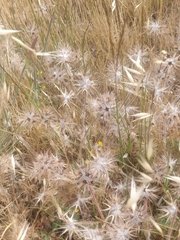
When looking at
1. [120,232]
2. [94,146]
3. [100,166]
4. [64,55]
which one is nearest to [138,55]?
[64,55]

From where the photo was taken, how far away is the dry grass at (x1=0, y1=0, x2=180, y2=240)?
4.00 ft

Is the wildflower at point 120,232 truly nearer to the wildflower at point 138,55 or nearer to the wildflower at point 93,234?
the wildflower at point 93,234

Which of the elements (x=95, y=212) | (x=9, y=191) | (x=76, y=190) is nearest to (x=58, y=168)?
(x=76, y=190)

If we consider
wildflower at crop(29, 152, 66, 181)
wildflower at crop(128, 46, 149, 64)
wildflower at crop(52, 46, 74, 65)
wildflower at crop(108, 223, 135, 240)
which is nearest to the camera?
wildflower at crop(108, 223, 135, 240)

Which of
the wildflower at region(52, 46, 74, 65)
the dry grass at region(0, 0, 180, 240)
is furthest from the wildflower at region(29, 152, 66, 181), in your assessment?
the wildflower at region(52, 46, 74, 65)

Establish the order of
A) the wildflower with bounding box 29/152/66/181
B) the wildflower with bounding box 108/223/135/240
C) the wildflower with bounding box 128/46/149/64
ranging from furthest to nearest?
the wildflower with bounding box 128/46/149/64 < the wildflower with bounding box 29/152/66/181 < the wildflower with bounding box 108/223/135/240

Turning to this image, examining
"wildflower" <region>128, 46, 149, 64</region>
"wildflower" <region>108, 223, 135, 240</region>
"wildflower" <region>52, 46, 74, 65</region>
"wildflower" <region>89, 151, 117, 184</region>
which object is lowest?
"wildflower" <region>108, 223, 135, 240</region>

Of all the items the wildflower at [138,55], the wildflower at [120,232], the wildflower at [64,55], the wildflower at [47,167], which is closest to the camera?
the wildflower at [120,232]

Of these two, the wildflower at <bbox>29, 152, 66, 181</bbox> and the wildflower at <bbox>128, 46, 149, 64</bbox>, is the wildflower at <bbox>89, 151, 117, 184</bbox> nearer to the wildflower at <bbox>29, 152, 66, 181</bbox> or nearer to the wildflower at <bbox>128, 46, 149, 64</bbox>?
the wildflower at <bbox>29, 152, 66, 181</bbox>

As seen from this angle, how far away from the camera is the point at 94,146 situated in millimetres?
1431

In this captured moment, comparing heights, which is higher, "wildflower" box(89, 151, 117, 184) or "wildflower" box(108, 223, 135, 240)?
"wildflower" box(89, 151, 117, 184)

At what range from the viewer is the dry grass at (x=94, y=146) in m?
1.22

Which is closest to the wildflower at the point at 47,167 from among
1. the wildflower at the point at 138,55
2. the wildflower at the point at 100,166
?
the wildflower at the point at 100,166

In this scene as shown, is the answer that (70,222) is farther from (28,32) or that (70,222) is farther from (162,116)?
(28,32)
